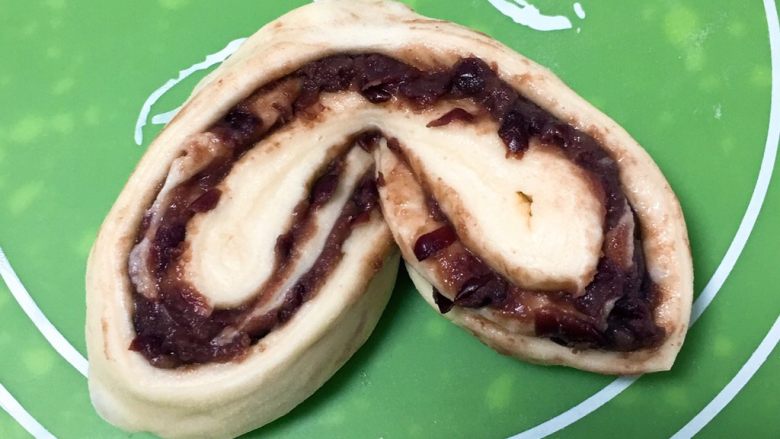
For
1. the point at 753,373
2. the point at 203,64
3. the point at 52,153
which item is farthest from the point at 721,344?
the point at 52,153

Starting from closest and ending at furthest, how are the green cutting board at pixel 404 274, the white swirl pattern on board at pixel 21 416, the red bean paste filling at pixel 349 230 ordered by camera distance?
1. the red bean paste filling at pixel 349 230
2. the green cutting board at pixel 404 274
3. the white swirl pattern on board at pixel 21 416

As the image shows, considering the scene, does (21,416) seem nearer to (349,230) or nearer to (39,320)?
(39,320)

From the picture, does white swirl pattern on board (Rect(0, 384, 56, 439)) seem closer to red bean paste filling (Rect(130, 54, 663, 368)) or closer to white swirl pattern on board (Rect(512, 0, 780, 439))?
red bean paste filling (Rect(130, 54, 663, 368))

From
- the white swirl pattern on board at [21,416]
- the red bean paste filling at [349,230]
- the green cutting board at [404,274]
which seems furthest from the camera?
the white swirl pattern on board at [21,416]

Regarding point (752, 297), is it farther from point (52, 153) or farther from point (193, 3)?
point (52, 153)

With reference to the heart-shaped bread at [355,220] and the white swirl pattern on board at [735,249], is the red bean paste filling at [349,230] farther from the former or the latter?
the white swirl pattern on board at [735,249]

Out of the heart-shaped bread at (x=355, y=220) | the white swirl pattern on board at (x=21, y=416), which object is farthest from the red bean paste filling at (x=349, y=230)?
the white swirl pattern on board at (x=21, y=416)

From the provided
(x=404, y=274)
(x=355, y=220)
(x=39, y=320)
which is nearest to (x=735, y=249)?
(x=404, y=274)
